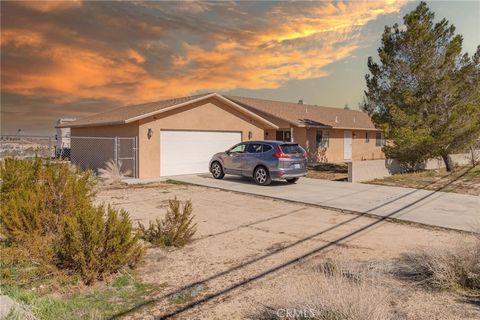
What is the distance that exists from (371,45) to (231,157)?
12136mm

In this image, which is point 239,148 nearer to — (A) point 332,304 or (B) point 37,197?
(B) point 37,197

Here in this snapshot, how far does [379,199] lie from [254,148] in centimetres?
559

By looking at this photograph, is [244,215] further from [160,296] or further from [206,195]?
[160,296]

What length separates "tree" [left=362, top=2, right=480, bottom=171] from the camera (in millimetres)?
18844

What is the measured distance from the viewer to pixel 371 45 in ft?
71.1

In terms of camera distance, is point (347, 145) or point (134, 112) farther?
point (347, 145)

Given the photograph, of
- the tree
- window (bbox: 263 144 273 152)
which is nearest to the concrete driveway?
window (bbox: 263 144 273 152)

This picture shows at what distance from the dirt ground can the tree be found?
11.5 m

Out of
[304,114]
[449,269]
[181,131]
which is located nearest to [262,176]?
[181,131]

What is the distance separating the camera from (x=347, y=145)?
30375 millimetres

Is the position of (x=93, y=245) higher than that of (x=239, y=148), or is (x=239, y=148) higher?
(x=239, y=148)

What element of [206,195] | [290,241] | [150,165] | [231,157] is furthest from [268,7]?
[290,241]

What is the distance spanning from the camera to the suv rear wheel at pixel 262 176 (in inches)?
581

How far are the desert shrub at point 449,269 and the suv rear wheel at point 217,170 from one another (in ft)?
39.6
